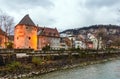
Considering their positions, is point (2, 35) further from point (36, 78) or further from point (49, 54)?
point (36, 78)

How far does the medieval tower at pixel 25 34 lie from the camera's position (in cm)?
7231

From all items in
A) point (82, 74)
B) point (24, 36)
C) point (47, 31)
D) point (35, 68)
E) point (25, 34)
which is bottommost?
point (82, 74)

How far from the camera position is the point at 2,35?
76.0 m

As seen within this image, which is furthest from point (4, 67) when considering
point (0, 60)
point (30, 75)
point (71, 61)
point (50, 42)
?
point (50, 42)

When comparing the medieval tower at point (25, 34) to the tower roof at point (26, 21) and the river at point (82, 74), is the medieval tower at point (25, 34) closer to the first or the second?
the tower roof at point (26, 21)

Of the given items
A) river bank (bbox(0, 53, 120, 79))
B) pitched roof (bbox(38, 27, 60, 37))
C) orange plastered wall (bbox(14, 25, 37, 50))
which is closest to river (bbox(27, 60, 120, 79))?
river bank (bbox(0, 53, 120, 79))

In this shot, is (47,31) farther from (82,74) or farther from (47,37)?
(82,74)

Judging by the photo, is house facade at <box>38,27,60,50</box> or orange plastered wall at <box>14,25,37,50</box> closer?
orange plastered wall at <box>14,25,37,50</box>

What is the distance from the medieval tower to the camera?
7231cm

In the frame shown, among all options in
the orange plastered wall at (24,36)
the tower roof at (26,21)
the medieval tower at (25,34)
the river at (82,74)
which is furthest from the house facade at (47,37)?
the river at (82,74)

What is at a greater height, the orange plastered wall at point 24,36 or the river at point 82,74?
the orange plastered wall at point 24,36

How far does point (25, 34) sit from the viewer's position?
237 ft

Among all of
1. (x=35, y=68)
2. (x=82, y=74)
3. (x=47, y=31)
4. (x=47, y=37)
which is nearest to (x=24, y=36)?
Result: (x=47, y=37)

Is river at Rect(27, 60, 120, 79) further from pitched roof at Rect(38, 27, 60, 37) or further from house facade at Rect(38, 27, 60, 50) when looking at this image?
pitched roof at Rect(38, 27, 60, 37)
